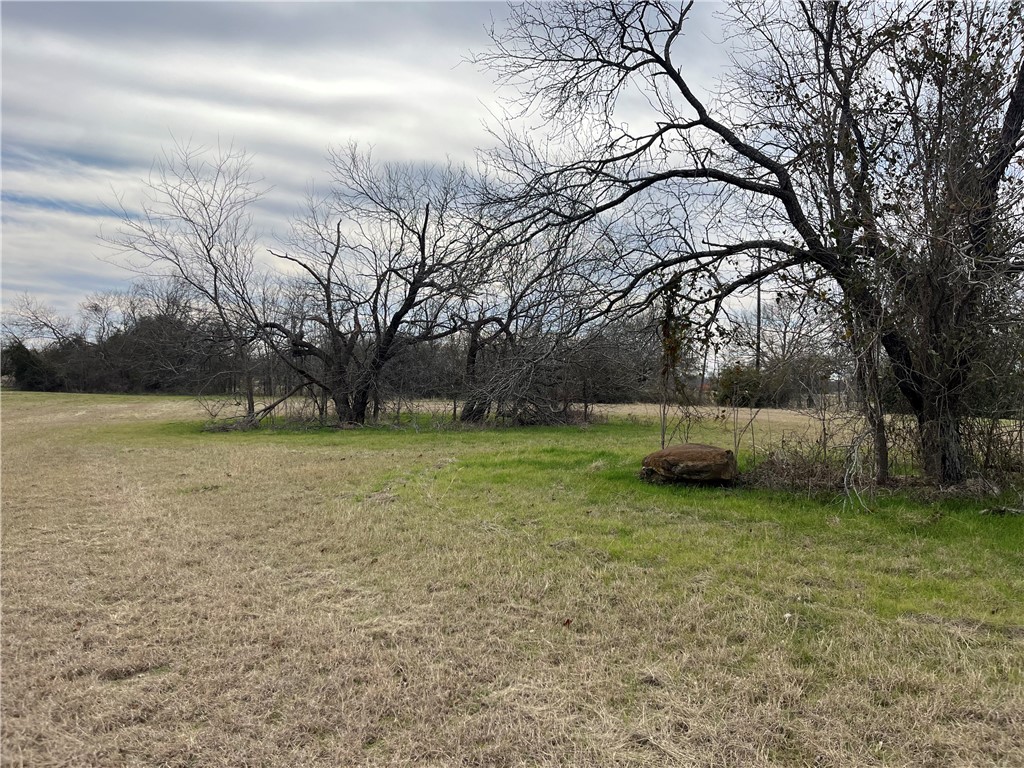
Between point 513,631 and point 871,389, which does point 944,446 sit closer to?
point 871,389

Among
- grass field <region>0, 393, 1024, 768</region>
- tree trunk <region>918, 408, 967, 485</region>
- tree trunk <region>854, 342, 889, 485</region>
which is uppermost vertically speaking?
tree trunk <region>854, 342, 889, 485</region>

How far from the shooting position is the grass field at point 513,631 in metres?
2.91

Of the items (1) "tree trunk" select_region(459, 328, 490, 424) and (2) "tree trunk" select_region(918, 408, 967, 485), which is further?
(1) "tree trunk" select_region(459, 328, 490, 424)

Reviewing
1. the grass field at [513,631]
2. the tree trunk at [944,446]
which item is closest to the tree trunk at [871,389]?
the tree trunk at [944,446]

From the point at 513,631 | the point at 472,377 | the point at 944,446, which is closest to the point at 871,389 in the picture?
the point at 944,446

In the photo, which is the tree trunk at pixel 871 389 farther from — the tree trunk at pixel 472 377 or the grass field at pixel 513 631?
the tree trunk at pixel 472 377

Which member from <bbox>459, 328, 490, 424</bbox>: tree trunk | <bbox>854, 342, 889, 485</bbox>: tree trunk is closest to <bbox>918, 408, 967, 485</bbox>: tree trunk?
<bbox>854, 342, 889, 485</bbox>: tree trunk

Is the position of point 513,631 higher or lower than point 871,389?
lower

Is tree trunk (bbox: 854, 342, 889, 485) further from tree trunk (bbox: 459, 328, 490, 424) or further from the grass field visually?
tree trunk (bbox: 459, 328, 490, 424)

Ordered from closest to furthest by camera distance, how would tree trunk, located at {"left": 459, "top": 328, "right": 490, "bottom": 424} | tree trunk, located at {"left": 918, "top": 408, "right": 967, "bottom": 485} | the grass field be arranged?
1. the grass field
2. tree trunk, located at {"left": 918, "top": 408, "right": 967, "bottom": 485}
3. tree trunk, located at {"left": 459, "top": 328, "right": 490, "bottom": 424}

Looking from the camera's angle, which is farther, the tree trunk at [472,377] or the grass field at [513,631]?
the tree trunk at [472,377]

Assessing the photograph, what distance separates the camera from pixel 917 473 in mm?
8695

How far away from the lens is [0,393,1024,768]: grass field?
2.91 meters

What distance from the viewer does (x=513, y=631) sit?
4137mm
